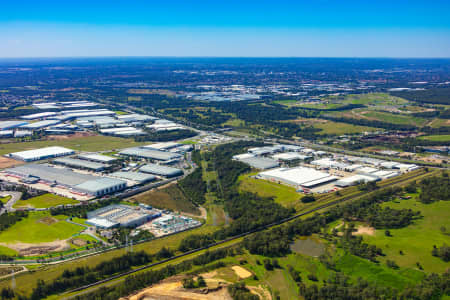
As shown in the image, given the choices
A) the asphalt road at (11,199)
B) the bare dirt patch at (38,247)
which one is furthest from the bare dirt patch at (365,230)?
the asphalt road at (11,199)

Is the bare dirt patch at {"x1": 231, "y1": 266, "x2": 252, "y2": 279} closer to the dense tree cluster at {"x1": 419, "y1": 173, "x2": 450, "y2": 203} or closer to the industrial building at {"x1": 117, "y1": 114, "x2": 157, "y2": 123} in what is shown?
the dense tree cluster at {"x1": 419, "y1": 173, "x2": 450, "y2": 203}

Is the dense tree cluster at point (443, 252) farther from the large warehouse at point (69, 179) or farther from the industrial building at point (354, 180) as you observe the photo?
the large warehouse at point (69, 179)

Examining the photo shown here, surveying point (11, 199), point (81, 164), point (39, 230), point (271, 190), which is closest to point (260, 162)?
point (271, 190)

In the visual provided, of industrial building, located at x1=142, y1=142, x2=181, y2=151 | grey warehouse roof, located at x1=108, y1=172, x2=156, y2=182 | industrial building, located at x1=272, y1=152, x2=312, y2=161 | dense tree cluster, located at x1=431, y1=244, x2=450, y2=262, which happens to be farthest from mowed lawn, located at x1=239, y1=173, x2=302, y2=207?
industrial building, located at x1=142, y1=142, x2=181, y2=151

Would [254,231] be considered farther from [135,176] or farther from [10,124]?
[10,124]

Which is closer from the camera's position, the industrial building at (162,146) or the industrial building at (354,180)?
the industrial building at (354,180)
